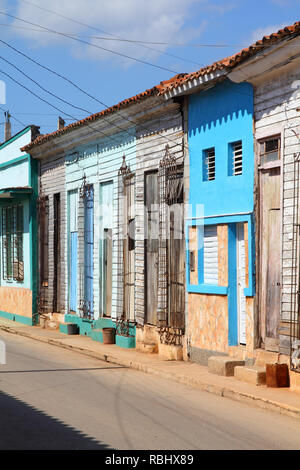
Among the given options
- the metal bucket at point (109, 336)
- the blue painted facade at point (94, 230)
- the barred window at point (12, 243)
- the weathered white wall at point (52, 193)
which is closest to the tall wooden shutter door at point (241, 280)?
the blue painted facade at point (94, 230)

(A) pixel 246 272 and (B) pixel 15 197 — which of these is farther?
(B) pixel 15 197

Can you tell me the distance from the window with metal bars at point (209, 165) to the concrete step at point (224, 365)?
11.8 feet

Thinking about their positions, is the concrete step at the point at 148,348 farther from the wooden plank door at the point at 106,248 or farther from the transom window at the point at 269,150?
the transom window at the point at 269,150

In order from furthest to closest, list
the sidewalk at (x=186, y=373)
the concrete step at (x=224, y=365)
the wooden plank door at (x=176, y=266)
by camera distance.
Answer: the wooden plank door at (x=176, y=266)
the concrete step at (x=224, y=365)
the sidewalk at (x=186, y=373)

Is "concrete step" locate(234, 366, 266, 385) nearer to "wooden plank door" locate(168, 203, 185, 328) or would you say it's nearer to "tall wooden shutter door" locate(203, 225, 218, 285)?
"tall wooden shutter door" locate(203, 225, 218, 285)

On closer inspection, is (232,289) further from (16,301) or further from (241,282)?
(16,301)

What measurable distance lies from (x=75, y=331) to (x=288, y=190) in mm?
10665

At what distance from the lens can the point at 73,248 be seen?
2156cm

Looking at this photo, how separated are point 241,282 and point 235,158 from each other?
2.25 meters

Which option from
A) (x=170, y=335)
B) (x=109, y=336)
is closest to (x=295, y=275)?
(x=170, y=335)

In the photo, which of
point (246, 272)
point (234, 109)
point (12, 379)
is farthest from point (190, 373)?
point (234, 109)

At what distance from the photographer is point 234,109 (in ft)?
42.7

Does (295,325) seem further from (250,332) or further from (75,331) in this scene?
(75,331)

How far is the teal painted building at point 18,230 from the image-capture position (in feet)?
79.6
